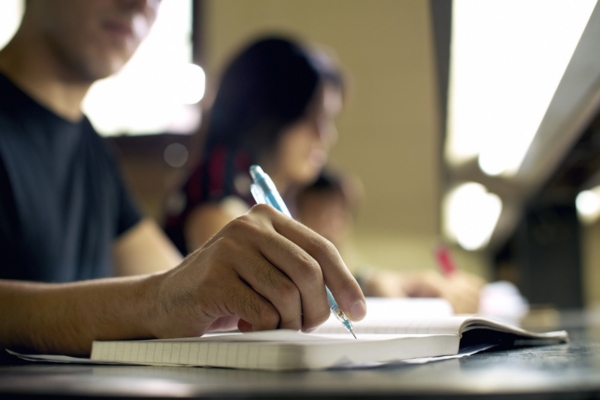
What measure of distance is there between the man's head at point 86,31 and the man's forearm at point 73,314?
0.43 meters

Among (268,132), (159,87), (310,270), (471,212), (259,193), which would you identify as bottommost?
(310,270)

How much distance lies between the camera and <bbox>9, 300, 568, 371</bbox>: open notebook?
1.00 feet

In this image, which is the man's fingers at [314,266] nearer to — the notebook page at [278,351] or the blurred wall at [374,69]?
the notebook page at [278,351]

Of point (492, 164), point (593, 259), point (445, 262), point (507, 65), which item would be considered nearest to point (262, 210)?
point (507, 65)

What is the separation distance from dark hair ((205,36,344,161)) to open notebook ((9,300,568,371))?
74 cm

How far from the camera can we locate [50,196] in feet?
2.59

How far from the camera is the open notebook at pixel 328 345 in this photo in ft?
→ 1.00

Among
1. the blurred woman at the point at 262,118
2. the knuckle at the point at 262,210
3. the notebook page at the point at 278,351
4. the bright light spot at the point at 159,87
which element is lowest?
the notebook page at the point at 278,351

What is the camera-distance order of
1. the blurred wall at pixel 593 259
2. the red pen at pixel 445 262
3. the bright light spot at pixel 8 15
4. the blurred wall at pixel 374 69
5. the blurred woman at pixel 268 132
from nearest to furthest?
the blurred woman at pixel 268 132
the red pen at pixel 445 262
the bright light spot at pixel 8 15
the blurred wall at pixel 374 69
the blurred wall at pixel 593 259

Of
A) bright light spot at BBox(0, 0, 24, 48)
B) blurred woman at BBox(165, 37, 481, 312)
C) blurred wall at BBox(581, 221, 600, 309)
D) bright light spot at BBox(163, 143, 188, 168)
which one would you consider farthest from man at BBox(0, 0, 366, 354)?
blurred wall at BBox(581, 221, 600, 309)

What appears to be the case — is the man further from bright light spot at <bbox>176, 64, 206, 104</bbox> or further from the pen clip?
bright light spot at <bbox>176, 64, 206, 104</bbox>

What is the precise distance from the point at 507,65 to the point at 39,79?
643 millimetres

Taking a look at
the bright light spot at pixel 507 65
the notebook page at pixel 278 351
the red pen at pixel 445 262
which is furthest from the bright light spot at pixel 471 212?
the notebook page at pixel 278 351

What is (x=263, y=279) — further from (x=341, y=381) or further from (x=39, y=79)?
(x=39, y=79)
